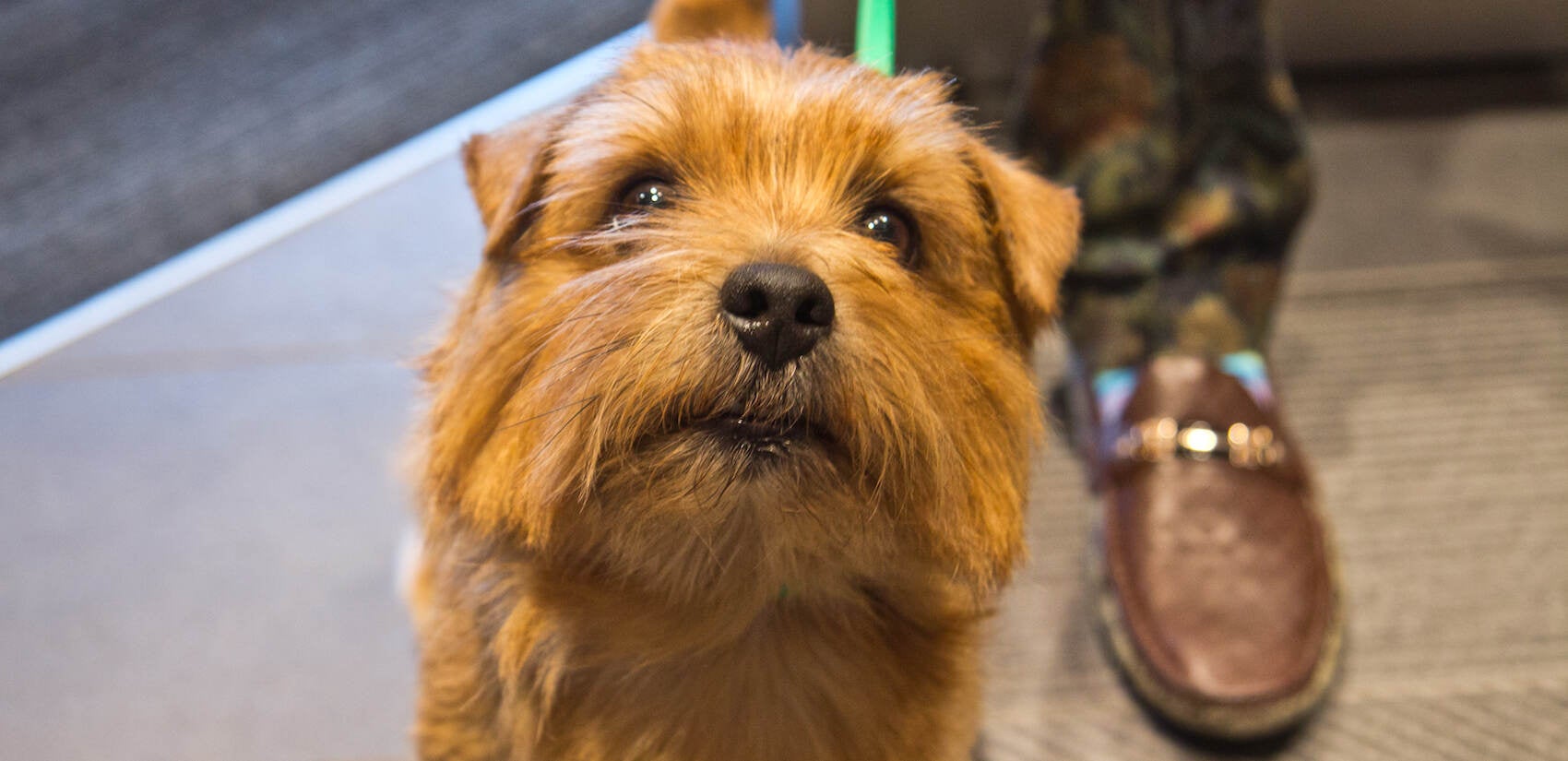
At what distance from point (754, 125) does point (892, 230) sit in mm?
163

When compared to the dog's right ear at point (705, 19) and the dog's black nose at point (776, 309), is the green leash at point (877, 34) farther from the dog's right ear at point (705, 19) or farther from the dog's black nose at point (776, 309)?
the dog's black nose at point (776, 309)

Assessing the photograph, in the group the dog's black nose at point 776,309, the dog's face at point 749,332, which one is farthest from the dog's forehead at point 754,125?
the dog's black nose at point 776,309

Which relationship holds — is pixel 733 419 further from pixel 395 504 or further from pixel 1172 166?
pixel 1172 166

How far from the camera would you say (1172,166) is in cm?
191

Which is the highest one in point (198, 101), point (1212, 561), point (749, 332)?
point (749, 332)

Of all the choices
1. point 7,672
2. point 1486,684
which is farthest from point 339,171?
point 1486,684

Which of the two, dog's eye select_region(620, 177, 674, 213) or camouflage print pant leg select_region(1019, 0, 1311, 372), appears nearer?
dog's eye select_region(620, 177, 674, 213)

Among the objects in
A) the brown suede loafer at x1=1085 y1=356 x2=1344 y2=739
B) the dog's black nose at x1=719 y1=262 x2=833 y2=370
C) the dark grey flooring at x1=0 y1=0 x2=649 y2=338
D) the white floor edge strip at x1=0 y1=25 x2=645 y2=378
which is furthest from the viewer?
the dark grey flooring at x1=0 y1=0 x2=649 y2=338

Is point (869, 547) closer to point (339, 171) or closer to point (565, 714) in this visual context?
point (565, 714)

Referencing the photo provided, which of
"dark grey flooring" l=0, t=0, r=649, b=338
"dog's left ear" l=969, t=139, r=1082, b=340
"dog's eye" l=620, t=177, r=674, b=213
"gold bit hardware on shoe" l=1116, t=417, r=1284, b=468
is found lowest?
"gold bit hardware on shoe" l=1116, t=417, r=1284, b=468

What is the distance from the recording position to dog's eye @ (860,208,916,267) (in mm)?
1056

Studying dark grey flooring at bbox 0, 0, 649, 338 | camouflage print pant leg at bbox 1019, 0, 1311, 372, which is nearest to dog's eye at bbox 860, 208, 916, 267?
camouflage print pant leg at bbox 1019, 0, 1311, 372

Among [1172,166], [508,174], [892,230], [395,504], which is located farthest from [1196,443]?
[395,504]

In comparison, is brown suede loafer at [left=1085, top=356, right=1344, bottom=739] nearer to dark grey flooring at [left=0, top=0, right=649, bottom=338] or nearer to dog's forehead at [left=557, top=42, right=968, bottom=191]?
dog's forehead at [left=557, top=42, right=968, bottom=191]
